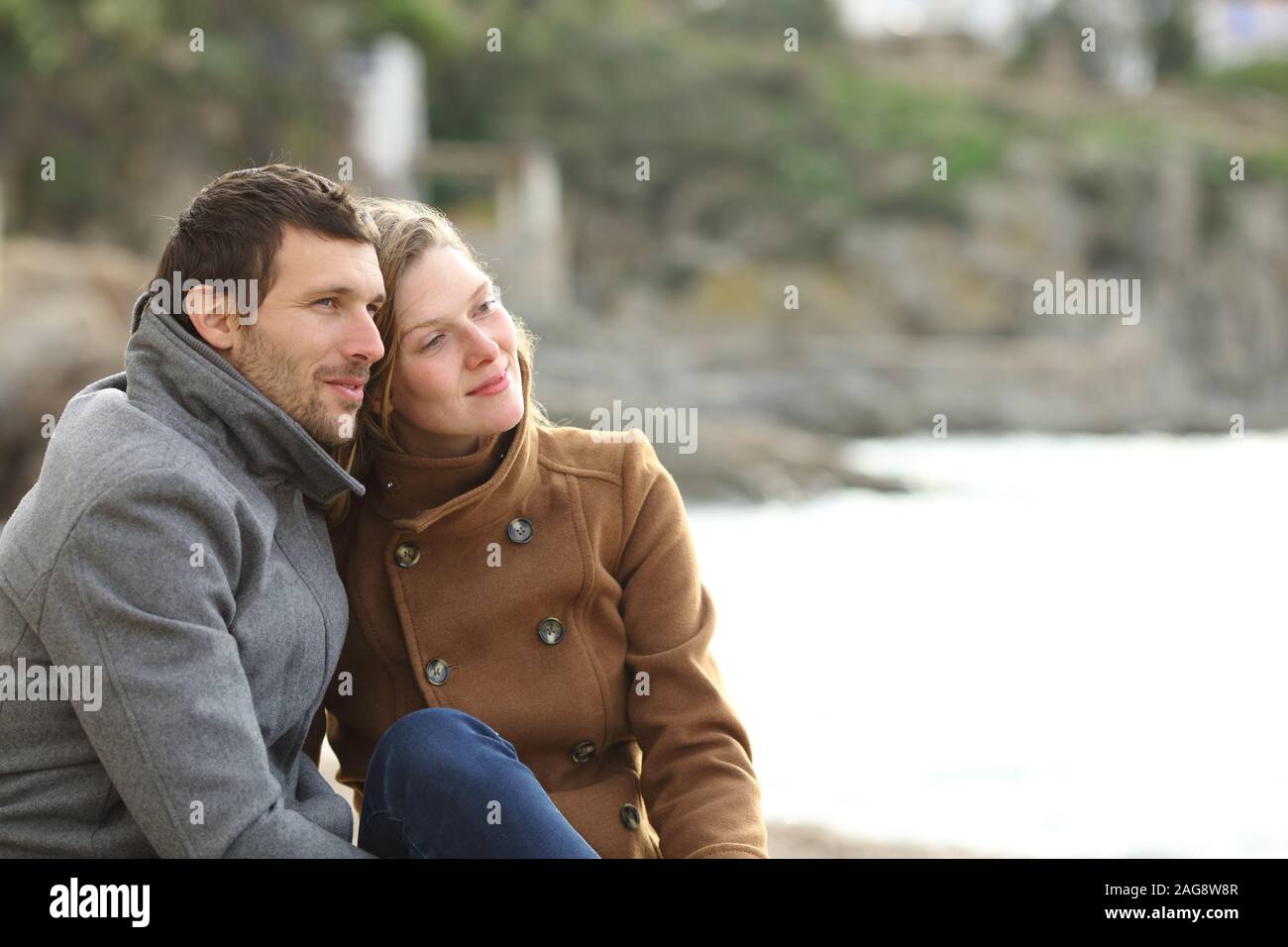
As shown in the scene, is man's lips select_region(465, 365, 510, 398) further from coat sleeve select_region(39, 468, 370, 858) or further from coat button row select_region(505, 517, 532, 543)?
coat sleeve select_region(39, 468, 370, 858)

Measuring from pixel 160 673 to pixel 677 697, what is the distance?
28.9 inches

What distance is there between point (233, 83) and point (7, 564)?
19.9 metres

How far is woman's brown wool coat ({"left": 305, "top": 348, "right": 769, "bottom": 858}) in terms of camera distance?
2076mm

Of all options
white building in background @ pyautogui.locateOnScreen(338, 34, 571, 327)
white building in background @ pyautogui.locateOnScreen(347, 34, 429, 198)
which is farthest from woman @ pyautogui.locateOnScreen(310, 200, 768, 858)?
white building in background @ pyautogui.locateOnScreen(347, 34, 429, 198)

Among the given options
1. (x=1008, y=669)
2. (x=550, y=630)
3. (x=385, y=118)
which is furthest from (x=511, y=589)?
(x=385, y=118)

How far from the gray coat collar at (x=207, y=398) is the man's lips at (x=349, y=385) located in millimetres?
83

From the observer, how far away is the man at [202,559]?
1618mm

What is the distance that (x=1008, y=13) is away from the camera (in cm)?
4681

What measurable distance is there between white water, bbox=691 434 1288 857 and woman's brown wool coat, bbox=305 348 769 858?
2.49m

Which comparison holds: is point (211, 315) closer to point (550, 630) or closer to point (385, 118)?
point (550, 630)

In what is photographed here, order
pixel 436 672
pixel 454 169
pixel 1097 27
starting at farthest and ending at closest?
pixel 1097 27 → pixel 454 169 → pixel 436 672

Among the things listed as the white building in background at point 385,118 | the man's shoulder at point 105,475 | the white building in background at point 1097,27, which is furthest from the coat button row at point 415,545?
the white building in background at point 1097,27

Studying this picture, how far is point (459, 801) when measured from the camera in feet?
5.84
